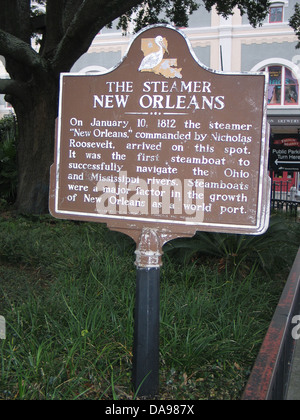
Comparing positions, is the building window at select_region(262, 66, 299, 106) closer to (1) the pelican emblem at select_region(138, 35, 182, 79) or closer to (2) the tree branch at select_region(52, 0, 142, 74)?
(2) the tree branch at select_region(52, 0, 142, 74)

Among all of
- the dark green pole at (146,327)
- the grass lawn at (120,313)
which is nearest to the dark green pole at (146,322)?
the dark green pole at (146,327)

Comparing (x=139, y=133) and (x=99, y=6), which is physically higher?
(x=99, y=6)

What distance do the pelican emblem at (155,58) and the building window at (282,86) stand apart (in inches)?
802

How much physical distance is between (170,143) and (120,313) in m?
1.65

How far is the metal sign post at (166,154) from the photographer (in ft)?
8.09

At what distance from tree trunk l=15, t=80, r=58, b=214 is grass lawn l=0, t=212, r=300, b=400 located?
233 cm

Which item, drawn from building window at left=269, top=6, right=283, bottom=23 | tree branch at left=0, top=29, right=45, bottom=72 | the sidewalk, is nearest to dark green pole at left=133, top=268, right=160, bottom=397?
the sidewalk

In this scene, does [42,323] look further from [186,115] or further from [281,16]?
[281,16]

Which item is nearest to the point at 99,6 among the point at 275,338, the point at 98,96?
the point at 98,96

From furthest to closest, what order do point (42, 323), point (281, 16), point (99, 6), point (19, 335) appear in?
point (281, 16)
point (99, 6)
point (42, 323)
point (19, 335)

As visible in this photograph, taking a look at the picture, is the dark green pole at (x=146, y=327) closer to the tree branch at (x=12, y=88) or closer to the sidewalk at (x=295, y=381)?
the sidewalk at (x=295, y=381)

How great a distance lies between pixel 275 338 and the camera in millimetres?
2672

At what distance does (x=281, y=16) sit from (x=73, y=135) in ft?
70.7

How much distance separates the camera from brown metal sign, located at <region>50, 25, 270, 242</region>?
246cm
